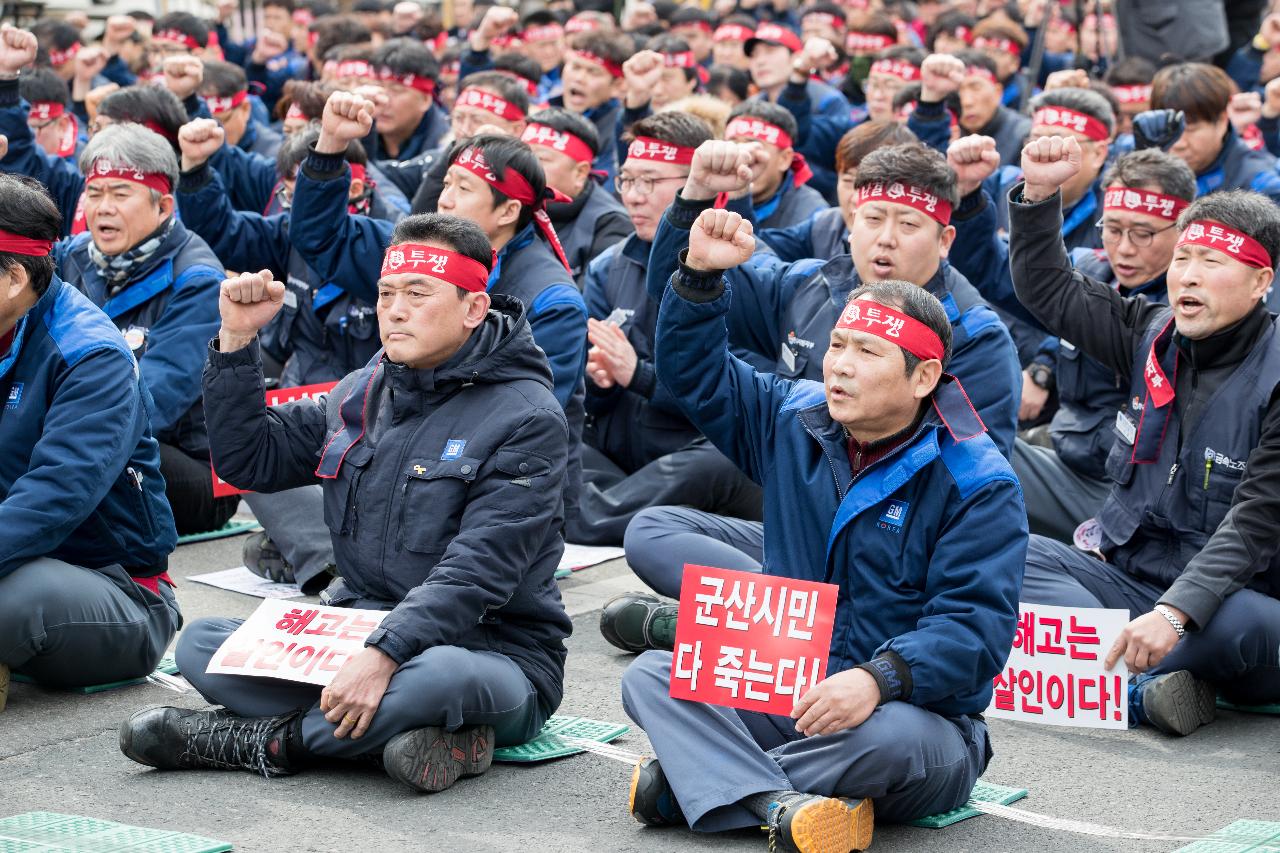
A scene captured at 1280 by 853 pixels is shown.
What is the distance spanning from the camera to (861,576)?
409 centimetres

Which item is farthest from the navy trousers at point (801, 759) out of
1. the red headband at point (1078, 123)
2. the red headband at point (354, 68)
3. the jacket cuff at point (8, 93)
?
the red headband at point (354, 68)

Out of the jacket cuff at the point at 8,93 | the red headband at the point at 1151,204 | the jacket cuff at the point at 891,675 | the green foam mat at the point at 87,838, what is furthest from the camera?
the jacket cuff at the point at 8,93

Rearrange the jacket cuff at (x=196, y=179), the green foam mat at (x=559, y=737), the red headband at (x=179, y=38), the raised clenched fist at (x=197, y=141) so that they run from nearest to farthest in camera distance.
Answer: the green foam mat at (x=559, y=737)
the raised clenched fist at (x=197, y=141)
the jacket cuff at (x=196, y=179)
the red headband at (x=179, y=38)

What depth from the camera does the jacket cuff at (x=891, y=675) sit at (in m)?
3.86

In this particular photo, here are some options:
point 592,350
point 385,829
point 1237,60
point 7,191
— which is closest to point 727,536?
point 592,350

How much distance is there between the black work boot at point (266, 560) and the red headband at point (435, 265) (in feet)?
7.13

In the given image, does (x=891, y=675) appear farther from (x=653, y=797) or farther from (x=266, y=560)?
(x=266, y=560)

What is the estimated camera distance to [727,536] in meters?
5.71

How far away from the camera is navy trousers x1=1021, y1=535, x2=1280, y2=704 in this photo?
497 cm

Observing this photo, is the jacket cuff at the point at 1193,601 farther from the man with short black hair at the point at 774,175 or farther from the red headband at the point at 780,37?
the red headband at the point at 780,37

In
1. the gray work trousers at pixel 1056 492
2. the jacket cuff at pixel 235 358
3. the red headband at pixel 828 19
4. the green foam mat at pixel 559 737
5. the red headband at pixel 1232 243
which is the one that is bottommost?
the green foam mat at pixel 559 737

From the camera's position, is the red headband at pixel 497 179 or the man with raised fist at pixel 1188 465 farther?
the red headband at pixel 497 179

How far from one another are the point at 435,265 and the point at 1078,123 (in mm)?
4894

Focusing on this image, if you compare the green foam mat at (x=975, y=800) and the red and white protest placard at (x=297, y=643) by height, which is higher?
the red and white protest placard at (x=297, y=643)
